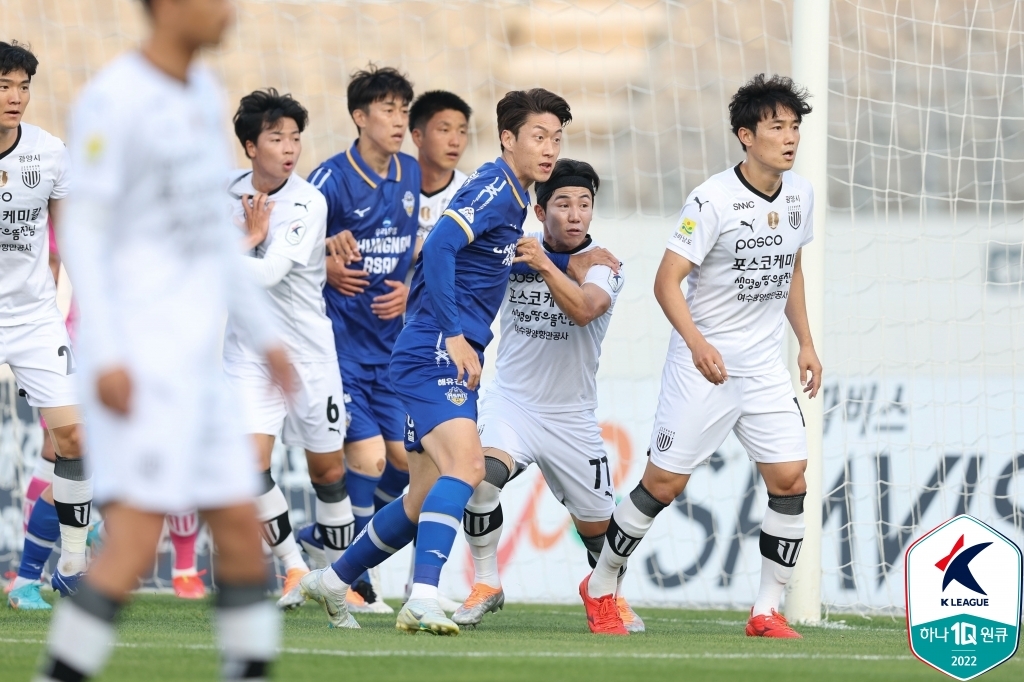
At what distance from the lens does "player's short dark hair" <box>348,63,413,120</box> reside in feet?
22.7

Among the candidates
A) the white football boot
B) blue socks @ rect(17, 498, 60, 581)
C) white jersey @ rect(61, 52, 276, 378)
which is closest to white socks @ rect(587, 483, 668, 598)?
the white football boot

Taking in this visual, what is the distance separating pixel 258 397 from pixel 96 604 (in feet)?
11.8

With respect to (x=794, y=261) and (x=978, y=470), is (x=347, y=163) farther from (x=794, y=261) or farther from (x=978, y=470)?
(x=978, y=470)

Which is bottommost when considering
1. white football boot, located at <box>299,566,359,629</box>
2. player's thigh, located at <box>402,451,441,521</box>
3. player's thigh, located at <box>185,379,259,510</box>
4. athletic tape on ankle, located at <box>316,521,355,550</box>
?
white football boot, located at <box>299,566,359,629</box>

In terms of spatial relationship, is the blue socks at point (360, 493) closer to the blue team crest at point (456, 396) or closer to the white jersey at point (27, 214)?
the white jersey at point (27, 214)

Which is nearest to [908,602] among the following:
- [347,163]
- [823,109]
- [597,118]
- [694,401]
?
[694,401]

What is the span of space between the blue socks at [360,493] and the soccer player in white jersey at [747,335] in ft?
5.40

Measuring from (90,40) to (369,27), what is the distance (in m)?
2.56

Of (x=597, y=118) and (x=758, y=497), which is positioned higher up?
(x=597, y=118)

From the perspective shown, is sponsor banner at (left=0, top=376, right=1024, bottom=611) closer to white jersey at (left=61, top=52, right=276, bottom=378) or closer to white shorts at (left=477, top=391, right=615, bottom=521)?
white shorts at (left=477, top=391, right=615, bottom=521)

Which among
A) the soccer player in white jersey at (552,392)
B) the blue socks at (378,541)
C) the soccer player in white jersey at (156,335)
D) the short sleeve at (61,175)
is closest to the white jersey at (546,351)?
the soccer player in white jersey at (552,392)

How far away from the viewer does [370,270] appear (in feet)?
22.9

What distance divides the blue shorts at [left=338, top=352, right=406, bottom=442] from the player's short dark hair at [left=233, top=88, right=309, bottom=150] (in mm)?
1239

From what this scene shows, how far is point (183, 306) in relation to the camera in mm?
2959
